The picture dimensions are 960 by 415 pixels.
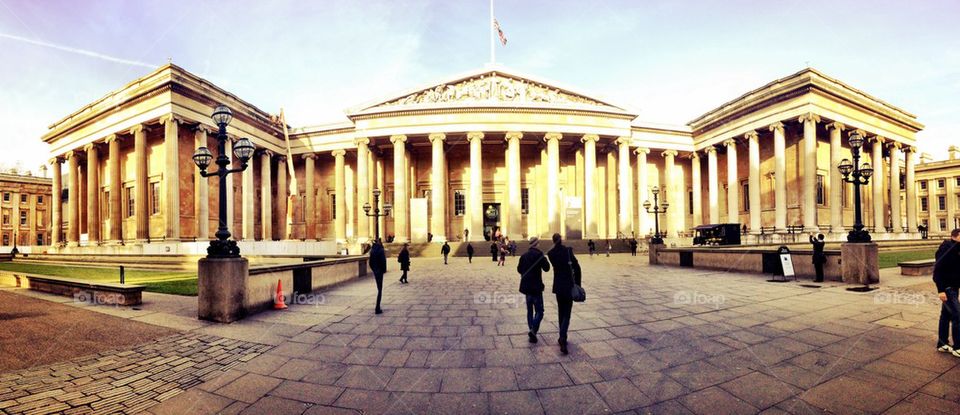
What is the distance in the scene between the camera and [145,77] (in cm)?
2709

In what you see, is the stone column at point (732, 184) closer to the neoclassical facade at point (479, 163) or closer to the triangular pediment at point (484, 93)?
the neoclassical facade at point (479, 163)

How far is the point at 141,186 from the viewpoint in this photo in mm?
A: 27219

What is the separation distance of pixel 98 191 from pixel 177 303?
1405 inches

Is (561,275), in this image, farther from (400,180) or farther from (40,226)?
(40,226)

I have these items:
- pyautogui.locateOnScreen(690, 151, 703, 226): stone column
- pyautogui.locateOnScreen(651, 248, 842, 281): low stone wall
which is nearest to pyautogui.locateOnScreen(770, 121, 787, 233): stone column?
pyautogui.locateOnScreen(690, 151, 703, 226): stone column

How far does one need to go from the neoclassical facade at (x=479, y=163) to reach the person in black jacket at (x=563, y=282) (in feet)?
85.8

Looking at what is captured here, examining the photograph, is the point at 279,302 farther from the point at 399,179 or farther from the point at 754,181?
the point at 754,181

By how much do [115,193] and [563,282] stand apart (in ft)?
131

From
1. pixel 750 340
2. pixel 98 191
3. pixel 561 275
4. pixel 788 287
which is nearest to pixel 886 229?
pixel 788 287

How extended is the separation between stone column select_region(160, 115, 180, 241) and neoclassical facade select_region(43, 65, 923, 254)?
10 centimetres

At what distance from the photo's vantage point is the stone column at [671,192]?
39.5 meters

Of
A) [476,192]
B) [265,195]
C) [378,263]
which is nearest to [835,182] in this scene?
[476,192]

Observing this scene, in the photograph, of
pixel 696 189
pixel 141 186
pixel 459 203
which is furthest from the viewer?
pixel 696 189

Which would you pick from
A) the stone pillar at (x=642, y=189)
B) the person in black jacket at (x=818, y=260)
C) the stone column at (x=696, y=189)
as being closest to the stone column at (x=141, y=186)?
the person in black jacket at (x=818, y=260)
